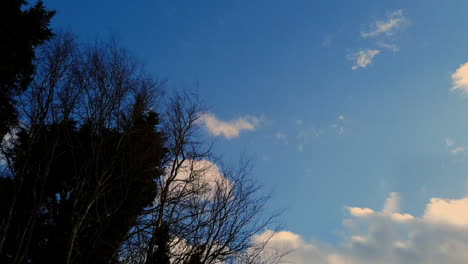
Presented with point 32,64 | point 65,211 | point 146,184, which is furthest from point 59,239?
point 32,64

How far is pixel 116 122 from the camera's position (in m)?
11.5

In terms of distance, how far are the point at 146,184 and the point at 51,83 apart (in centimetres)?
496

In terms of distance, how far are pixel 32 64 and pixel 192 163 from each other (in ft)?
22.0

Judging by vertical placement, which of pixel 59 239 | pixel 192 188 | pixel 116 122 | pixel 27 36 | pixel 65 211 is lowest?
pixel 59 239

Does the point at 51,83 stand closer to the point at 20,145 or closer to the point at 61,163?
the point at 20,145

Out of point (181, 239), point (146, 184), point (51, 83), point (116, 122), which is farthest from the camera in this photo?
point (146, 184)

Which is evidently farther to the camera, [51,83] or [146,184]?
[146,184]

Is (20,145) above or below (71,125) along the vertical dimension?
below

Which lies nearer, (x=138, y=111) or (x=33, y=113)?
(x=33, y=113)

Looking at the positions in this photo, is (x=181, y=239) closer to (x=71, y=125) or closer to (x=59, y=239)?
(x=59, y=239)

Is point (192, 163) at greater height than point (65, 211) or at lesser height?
greater

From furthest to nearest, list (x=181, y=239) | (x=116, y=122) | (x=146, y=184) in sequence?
1. (x=146, y=184)
2. (x=116, y=122)
3. (x=181, y=239)

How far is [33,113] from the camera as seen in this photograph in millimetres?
10383

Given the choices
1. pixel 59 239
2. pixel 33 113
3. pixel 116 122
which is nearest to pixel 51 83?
pixel 33 113
